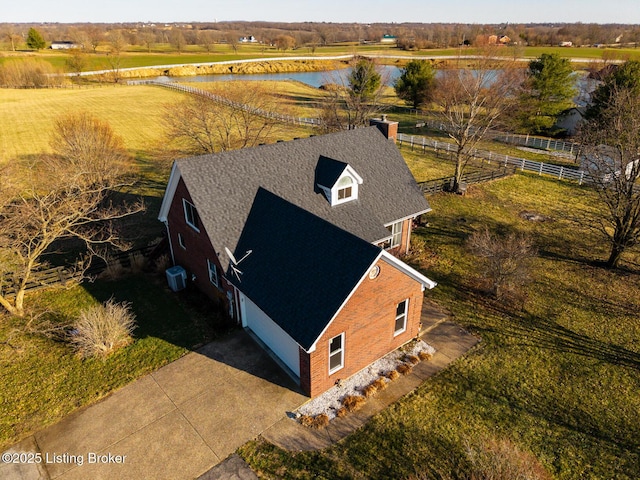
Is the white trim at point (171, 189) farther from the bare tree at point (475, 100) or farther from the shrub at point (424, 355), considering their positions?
the bare tree at point (475, 100)

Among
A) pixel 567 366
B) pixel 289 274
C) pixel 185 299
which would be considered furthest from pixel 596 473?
pixel 185 299

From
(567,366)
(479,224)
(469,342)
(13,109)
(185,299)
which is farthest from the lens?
(13,109)

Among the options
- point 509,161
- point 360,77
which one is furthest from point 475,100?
point 360,77

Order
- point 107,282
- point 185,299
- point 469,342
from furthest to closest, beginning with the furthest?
point 107,282, point 185,299, point 469,342

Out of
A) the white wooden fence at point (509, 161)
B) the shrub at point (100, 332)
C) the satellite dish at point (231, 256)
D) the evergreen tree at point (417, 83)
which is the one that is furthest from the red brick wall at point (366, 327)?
the evergreen tree at point (417, 83)

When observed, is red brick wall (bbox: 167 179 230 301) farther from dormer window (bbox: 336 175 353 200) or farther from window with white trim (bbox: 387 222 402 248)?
window with white trim (bbox: 387 222 402 248)

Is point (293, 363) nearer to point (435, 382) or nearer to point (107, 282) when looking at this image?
point (435, 382)

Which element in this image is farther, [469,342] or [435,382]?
[469,342]
